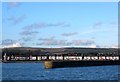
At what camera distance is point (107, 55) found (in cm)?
16600

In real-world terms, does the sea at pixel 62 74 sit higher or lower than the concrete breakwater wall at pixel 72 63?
lower

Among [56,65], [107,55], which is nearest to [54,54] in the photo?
[107,55]

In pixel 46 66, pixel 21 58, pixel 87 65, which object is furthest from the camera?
pixel 21 58

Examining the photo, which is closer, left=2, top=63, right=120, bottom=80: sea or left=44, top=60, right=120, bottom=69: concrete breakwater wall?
left=2, top=63, right=120, bottom=80: sea

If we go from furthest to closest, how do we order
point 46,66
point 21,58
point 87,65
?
point 21,58 < point 87,65 < point 46,66

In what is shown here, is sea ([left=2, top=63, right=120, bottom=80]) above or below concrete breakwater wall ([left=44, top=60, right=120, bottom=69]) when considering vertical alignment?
below

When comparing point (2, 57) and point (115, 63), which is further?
point (2, 57)

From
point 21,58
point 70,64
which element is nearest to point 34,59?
point 21,58

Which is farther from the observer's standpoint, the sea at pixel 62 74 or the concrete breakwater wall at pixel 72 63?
the concrete breakwater wall at pixel 72 63

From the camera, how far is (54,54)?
557ft

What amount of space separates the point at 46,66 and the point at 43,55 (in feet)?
152

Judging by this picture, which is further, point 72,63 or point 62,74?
point 72,63

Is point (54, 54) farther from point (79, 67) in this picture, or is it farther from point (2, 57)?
point (79, 67)

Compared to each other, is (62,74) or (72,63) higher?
(72,63)
